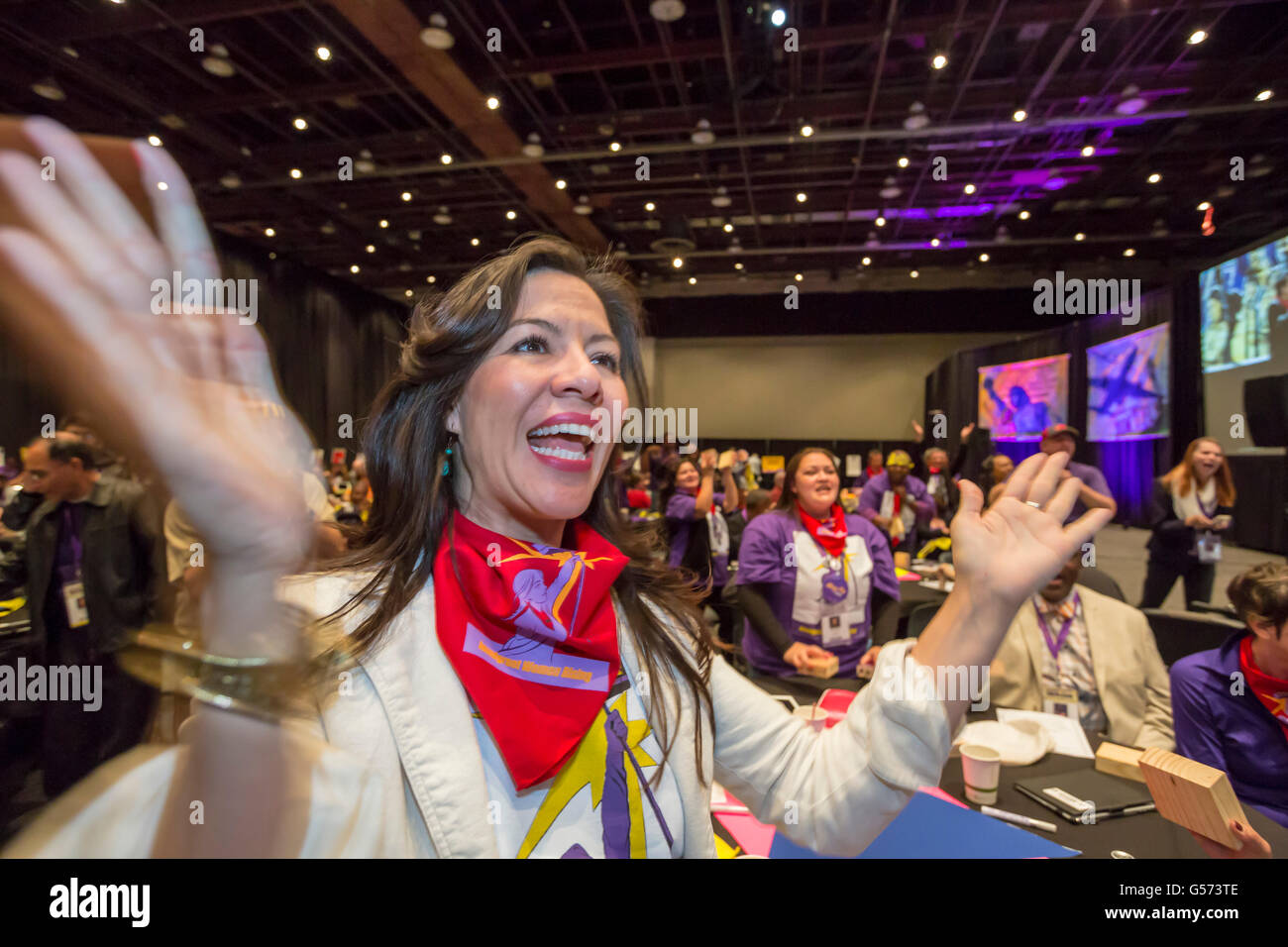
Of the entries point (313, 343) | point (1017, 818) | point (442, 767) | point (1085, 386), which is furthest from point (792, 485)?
point (313, 343)

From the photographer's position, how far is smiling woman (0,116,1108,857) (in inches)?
20.5

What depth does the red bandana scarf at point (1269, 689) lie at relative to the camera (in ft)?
6.59

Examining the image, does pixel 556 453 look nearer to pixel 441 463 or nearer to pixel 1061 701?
pixel 441 463

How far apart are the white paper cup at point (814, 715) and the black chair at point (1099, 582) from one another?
177cm

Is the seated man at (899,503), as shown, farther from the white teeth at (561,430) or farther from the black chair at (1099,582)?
the white teeth at (561,430)

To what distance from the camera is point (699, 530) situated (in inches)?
207

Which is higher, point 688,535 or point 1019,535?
point 1019,535

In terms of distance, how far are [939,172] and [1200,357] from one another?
392 cm

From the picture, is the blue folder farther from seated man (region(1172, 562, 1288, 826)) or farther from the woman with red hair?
the woman with red hair

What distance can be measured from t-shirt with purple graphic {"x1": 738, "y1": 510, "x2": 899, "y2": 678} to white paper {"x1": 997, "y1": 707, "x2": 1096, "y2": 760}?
41.0 inches

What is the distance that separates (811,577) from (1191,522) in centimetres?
398

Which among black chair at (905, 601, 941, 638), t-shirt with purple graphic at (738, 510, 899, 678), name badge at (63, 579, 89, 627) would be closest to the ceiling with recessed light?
t-shirt with purple graphic at (738, 510, 899, 678)

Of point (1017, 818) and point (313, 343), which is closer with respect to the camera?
point (1017, 818)

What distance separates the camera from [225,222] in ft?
34.2
